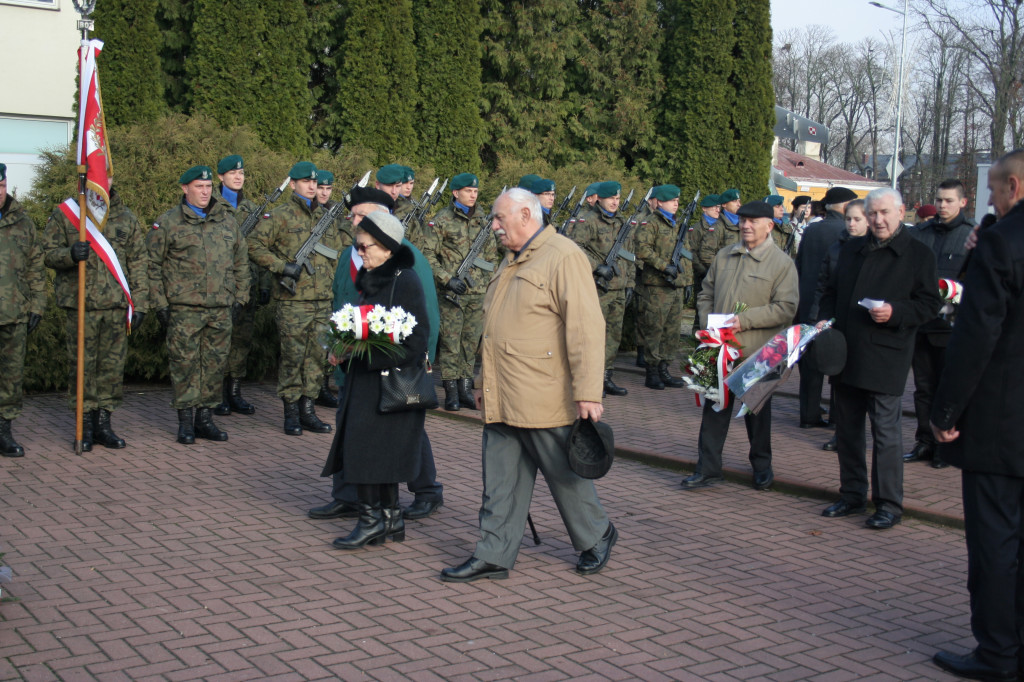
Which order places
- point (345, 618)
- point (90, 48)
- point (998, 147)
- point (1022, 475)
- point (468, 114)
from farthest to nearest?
point (998, 147) < point (468, 114) < point (90, 48) < point (345, 618) < point (1022, 475)

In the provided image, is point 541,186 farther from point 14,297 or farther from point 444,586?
point 444,586

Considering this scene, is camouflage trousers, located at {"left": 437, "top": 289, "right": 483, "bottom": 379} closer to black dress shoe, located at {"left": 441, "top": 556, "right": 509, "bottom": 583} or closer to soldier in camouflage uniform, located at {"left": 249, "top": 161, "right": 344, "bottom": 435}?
soldier in camouflage uniform, located at {"left": 249, "top": 161, "right": 344, "bottom": 435}

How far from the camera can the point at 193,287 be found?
864 centimetres

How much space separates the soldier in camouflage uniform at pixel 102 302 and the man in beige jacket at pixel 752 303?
4624mm

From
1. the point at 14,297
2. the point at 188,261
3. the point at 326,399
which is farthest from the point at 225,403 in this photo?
the point at 14,297

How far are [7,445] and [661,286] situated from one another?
7513 mm

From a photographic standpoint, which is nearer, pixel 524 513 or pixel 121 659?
pixel 121 659

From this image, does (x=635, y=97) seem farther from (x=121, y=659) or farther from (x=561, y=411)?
(x=121, y=659)

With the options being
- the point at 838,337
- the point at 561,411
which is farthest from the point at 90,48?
the point at 838,337

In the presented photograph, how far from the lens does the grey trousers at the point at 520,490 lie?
5.48 meters

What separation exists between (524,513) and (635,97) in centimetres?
1745

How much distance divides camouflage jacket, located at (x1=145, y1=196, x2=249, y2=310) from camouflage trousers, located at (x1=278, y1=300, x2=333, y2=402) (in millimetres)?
630

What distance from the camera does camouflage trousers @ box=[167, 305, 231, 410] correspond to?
8.66 metres

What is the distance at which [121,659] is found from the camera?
4.36 meters
